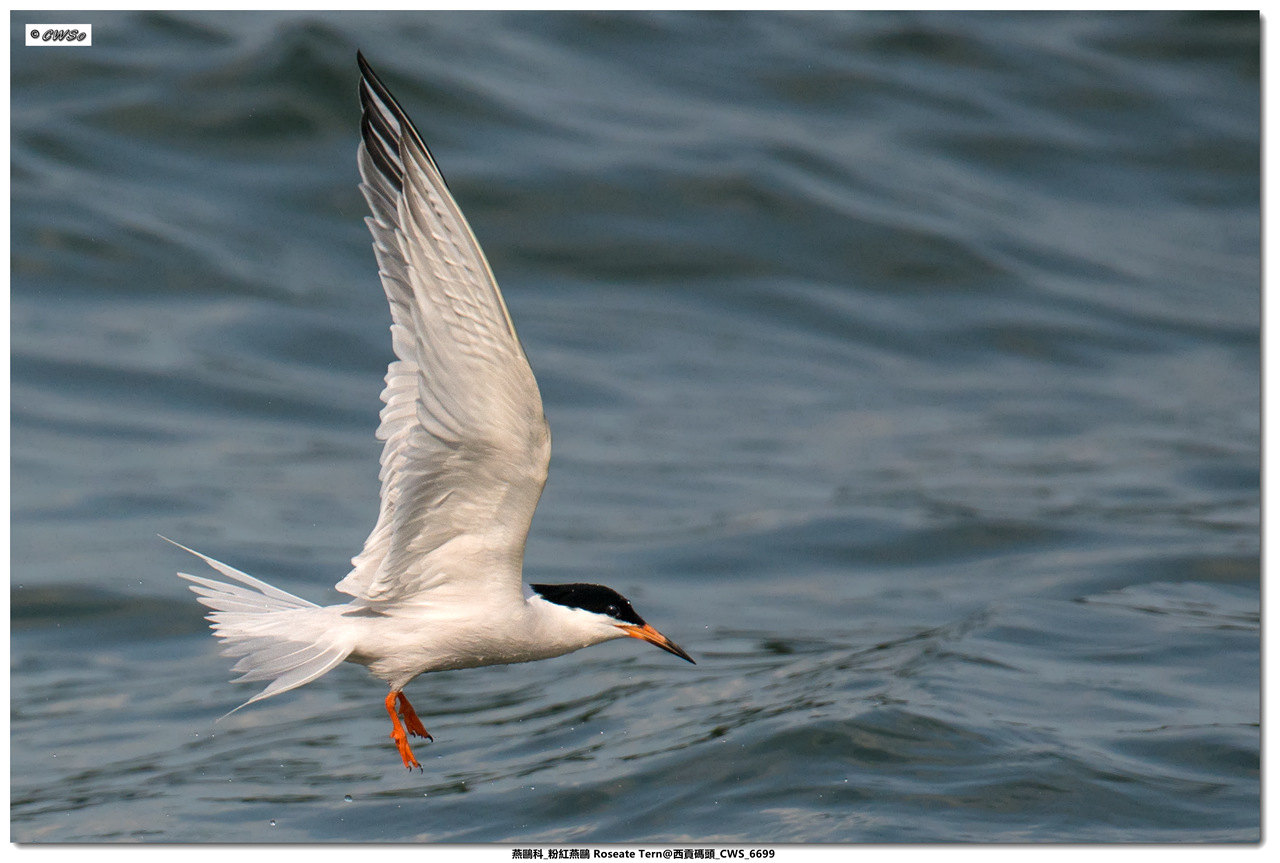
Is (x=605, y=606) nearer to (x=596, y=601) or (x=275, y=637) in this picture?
(x=596, y=601)

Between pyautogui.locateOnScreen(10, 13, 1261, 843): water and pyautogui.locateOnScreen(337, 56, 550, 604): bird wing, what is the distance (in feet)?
9.62

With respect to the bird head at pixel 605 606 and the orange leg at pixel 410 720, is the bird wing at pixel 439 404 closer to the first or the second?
the bird head at pixel 605 606

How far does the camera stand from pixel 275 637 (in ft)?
Answer: 17.1

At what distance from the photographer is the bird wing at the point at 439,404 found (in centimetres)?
421

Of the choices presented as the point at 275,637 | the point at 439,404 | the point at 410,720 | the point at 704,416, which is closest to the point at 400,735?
the point at 410,720

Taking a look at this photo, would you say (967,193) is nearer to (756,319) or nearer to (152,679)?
(756,319)

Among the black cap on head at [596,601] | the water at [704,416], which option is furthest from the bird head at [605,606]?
the water at [704,416]

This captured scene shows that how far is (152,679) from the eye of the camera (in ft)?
34.0

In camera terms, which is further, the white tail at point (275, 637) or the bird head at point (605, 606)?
the bird head at point (605, 606)

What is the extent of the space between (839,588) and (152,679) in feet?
18.1

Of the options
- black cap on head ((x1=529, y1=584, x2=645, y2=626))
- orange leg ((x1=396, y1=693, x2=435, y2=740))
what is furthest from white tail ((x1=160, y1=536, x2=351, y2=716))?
black cap on head ((x1=529, y1=584, x2=645, y2=626))

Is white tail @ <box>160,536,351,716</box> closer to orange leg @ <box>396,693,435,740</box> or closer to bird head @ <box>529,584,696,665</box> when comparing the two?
orange leg @ <box>396,693,435,740</box>

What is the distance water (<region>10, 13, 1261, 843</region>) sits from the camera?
8.68m

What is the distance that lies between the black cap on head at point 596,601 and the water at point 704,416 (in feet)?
7.82
